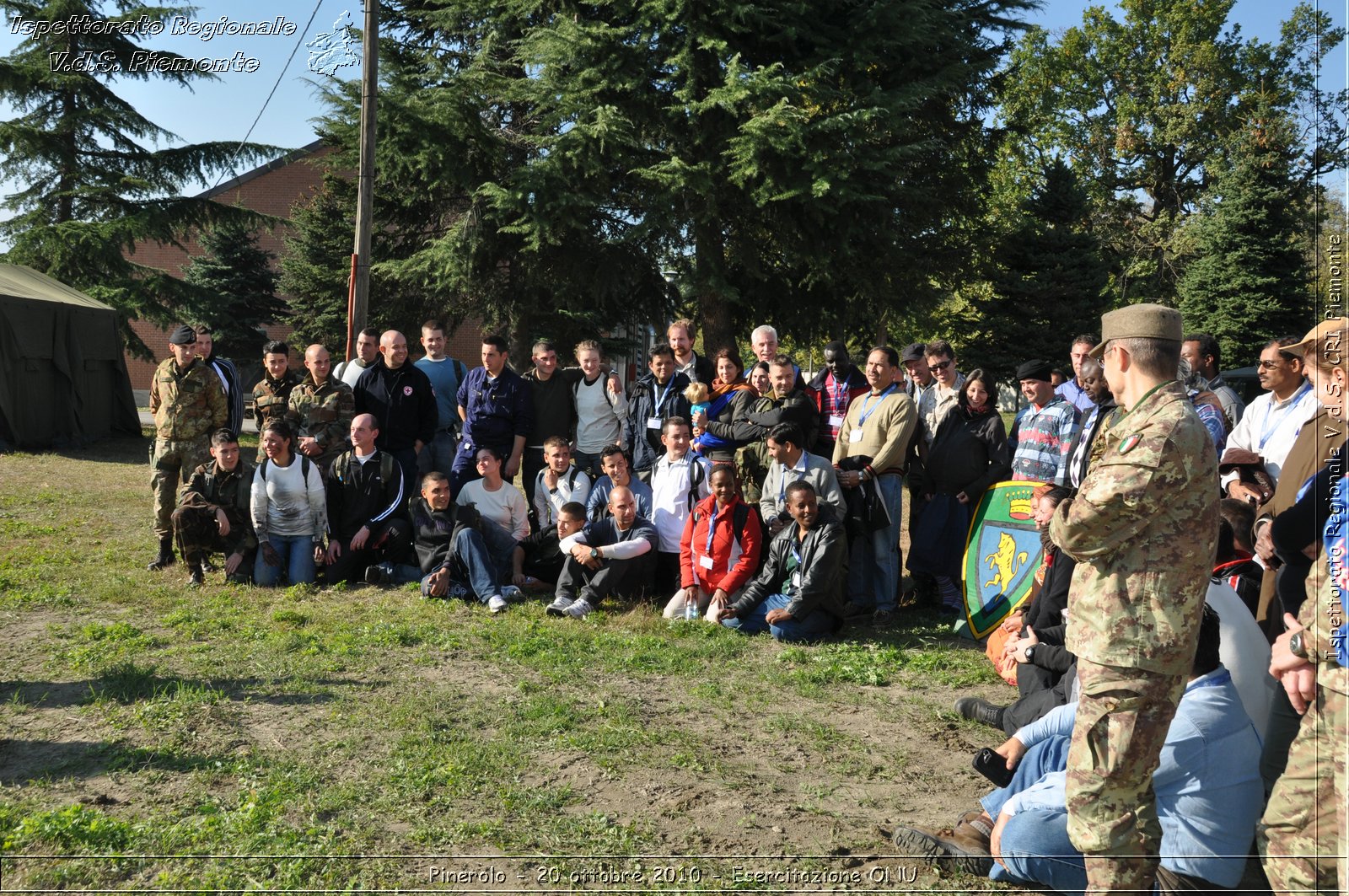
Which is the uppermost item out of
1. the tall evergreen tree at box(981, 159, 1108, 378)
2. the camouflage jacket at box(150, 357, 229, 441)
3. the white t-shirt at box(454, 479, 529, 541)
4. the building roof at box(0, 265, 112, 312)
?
the tall evergreen tree at box(981, 159, 1108, 378)

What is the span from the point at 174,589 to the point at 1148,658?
281 inches

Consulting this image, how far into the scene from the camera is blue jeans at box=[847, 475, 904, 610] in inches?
290

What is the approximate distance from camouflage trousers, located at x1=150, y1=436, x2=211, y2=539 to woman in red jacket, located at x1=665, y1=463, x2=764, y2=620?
184 inches

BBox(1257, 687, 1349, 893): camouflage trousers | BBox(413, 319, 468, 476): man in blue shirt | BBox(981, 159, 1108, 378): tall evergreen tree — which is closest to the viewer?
BBox(1257, 687, 1349, 893): camouflage trousers

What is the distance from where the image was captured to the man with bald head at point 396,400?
8.60 metres

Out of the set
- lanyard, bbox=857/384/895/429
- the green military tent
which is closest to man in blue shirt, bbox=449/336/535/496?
lanyard, bbox=857/384/895/429

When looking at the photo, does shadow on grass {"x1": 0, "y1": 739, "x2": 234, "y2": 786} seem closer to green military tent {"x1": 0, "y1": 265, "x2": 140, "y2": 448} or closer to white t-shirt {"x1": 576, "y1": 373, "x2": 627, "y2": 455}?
white t-shirt {"x1": 576, "y1": 373, "x2": 627, "y2": 455}

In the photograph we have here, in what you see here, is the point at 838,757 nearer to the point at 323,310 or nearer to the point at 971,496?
the point at 971,496

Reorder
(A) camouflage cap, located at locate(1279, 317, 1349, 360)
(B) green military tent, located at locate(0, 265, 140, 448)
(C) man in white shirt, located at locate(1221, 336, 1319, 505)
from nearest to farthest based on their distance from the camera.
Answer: (A) camouflage cap, located at locate(1279, 317, 1349, 360) < (C) man in white shirt, located at locate(1221, 336, 1319, 505) < (B) green military tent, located at locate(0, 265, 140, 448)

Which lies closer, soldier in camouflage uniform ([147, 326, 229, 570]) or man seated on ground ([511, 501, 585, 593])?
man seated on ground ([511, 501, 585, 593])

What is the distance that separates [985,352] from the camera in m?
23.0

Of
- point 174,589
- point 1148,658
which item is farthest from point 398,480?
point 1148,658

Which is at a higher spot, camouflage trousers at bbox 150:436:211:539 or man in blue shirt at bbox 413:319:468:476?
man in blue shirt at bbox 413:319:468:476

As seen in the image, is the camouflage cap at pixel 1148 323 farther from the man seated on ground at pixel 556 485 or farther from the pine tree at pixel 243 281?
the pine tree at pixel 243 281
